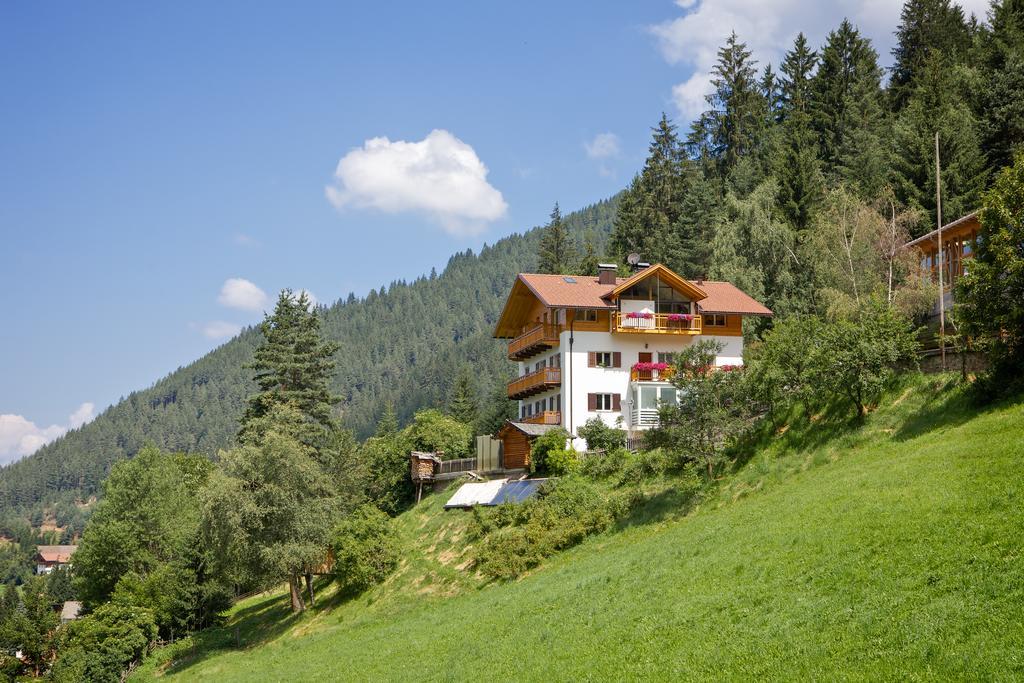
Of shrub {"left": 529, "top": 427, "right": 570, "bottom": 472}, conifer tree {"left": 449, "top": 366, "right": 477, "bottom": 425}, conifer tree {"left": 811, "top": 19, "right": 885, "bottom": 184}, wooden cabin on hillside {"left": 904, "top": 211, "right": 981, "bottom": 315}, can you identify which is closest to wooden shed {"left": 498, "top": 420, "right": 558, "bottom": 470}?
shrub {"left": 529, "top": 427, "right": 570, "bottom": 472}

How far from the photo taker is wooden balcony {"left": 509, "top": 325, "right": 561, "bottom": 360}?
53188 mm

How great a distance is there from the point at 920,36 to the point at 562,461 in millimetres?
62488

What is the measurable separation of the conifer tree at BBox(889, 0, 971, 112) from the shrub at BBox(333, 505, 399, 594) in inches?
2563

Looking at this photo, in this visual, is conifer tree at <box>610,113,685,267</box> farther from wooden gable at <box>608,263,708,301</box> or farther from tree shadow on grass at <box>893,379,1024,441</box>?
tree shadow on grass at <box>893,379,1024,441</box>

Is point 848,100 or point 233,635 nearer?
point 233,635

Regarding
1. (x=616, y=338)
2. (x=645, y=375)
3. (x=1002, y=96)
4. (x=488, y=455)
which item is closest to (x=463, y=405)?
(x=488, y=455)

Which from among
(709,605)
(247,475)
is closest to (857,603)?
(709,605)

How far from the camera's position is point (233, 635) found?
4531 centimetres

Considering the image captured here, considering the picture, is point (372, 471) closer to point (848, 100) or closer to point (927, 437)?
point (927, 437)

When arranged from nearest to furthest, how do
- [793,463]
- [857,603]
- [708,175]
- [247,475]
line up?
[857,603] < [793,463] < [247,475] < [708,175]

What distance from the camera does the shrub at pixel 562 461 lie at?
142ft

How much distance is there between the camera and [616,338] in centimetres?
5297

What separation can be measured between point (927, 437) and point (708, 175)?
65011 mm

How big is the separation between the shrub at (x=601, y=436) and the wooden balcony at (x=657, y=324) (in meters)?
6.94
